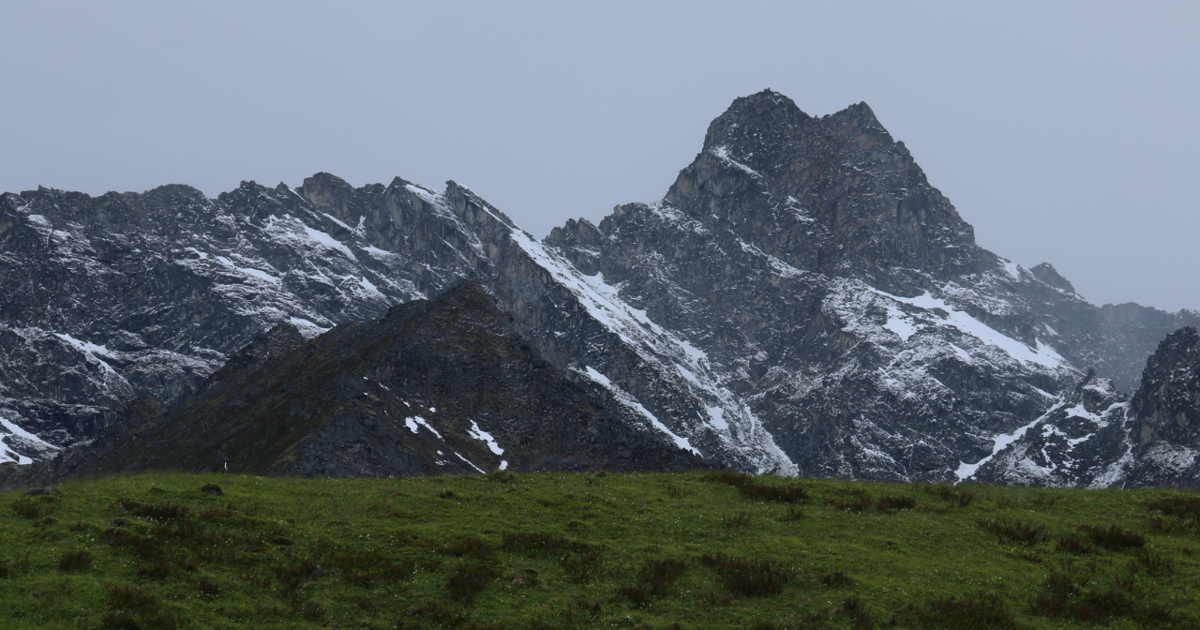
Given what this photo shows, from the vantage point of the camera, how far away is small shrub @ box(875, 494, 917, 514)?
36.5 meters

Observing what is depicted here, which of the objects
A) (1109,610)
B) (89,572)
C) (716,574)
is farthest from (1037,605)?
(89,572)

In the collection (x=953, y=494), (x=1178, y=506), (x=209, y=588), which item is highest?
(x=1178, y=506)

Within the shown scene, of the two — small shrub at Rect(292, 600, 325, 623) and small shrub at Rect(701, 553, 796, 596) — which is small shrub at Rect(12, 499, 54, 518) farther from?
small shrub at Rect(701, 553, 796, 596)

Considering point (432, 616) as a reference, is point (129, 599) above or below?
above

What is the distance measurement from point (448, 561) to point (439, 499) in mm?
7390

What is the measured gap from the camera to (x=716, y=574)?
28.7 meters

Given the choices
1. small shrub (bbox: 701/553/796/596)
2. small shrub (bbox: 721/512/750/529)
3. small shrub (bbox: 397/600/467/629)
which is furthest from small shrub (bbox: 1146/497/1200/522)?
small shrub (bbox: 397/600/467/629)

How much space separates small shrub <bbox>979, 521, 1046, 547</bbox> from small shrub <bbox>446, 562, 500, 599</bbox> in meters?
17.9

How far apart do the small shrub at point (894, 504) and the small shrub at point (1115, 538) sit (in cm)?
656

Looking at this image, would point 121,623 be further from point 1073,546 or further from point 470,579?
point 1073,546

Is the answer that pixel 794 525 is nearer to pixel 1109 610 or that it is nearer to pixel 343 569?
pixel 1109 610

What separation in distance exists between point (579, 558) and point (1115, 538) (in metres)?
18.4

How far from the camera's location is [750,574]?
92.7 feet

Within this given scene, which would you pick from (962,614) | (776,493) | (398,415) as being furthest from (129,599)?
(398,415)
